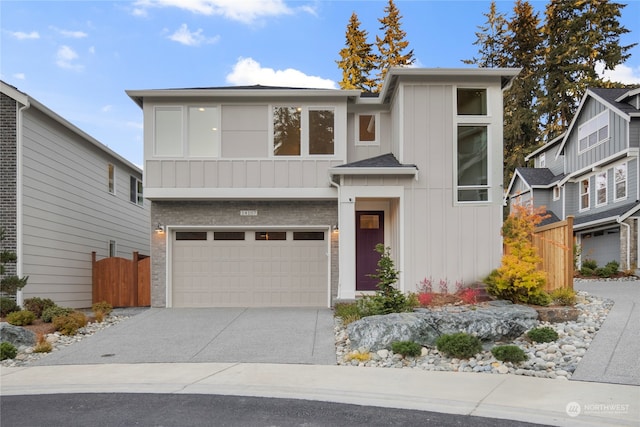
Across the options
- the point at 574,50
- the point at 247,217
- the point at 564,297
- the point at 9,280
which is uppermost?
the point at 574,50

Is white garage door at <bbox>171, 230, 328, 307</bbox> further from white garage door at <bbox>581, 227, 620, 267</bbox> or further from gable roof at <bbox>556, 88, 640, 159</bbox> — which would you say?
white garage door at <bbox>581, 227, 620, 267</bbox>

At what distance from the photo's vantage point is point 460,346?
25.8ft

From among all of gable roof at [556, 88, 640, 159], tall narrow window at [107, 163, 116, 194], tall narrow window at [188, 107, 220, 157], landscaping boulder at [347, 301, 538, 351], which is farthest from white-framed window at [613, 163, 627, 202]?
tall narrow window at [107, 163, 116, 194]

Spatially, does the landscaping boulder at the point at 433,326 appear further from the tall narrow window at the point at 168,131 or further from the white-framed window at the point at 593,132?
the white-framed window at the point at 593,132

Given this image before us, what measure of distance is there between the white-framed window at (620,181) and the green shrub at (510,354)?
14.8m

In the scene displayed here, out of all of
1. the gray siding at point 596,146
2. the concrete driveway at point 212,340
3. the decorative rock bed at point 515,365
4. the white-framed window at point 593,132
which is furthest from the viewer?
the white-framed window at point 593,132

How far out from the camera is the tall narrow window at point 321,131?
13.8 meters

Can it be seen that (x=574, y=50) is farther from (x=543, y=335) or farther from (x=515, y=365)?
(x=515, y=365)

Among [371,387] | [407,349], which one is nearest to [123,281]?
[407,349]

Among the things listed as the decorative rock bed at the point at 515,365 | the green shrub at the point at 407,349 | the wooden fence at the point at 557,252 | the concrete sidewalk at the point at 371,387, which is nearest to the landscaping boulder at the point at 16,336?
the concrete sidewalk at the point at 371,387

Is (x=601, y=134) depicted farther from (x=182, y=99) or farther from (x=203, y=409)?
(x=203, y=409)

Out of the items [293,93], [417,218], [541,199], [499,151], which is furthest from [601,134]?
[293,93]

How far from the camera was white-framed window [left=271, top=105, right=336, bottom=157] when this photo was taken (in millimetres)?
13734

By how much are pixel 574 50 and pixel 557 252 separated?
25.8 m
